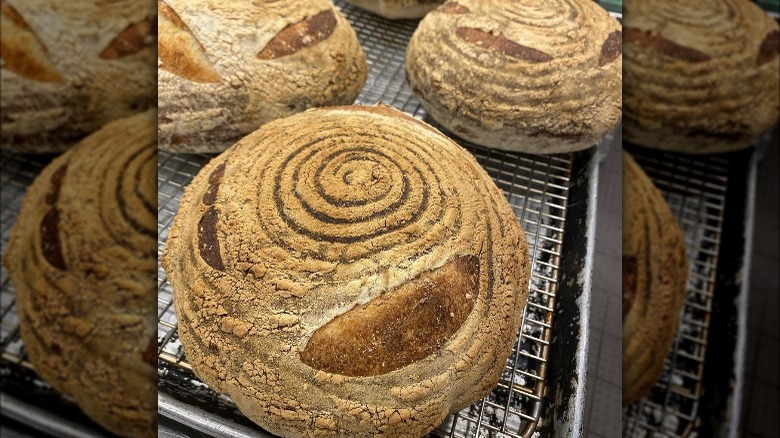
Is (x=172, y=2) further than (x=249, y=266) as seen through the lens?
Yes

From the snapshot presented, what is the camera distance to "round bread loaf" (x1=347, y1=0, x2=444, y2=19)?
5.60ft

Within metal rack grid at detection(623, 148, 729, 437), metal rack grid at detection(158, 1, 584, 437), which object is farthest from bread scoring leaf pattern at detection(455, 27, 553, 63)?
metal rack grid at detection(623, 148, 729, 437)

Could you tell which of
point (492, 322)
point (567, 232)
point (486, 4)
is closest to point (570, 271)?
point (567, 232)

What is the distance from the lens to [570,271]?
1092 mm

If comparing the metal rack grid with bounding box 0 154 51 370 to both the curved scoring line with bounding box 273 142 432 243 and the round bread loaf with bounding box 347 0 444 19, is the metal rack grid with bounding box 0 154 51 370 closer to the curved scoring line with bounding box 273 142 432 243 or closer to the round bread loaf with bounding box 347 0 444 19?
the curved scoring line with bounding box 273 142 432 243

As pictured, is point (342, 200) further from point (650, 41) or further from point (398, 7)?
point (398, 7)

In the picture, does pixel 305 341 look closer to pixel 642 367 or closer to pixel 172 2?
pixel 642 367

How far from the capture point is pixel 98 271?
282 millimetres

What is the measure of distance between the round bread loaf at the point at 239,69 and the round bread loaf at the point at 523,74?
10.9 inches

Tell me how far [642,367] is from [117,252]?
326 mm

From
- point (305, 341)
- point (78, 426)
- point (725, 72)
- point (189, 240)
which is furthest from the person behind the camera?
point (725, 72)

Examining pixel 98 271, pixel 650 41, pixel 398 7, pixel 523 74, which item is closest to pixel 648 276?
pixel 650 41

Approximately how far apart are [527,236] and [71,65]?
102 centimetres

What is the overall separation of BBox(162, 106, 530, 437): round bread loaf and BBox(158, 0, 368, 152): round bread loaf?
315mm
